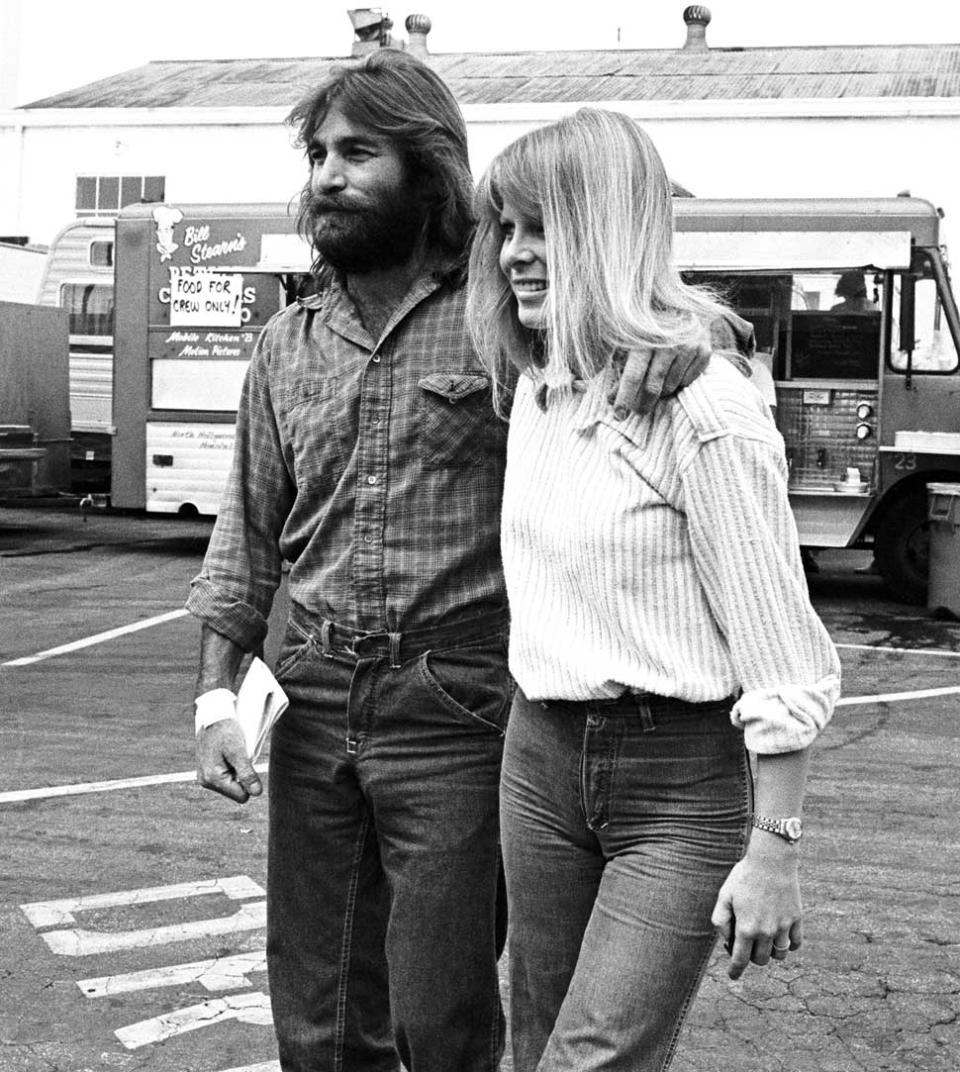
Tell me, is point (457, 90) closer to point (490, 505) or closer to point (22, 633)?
→ point (22, 633)

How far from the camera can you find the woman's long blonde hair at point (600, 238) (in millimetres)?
2301

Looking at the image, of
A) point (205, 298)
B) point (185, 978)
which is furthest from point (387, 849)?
point (205, 298)

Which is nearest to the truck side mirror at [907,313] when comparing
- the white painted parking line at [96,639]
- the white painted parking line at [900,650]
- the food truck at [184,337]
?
the white painted parking line at [900,650]

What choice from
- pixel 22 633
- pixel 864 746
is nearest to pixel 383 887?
pixel 864 746

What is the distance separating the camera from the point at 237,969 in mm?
4441

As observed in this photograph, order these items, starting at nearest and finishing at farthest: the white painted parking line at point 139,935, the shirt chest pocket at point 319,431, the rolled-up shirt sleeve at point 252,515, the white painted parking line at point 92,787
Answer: the shirt chest pocket at point 319,431 → the rolled-up shirt sleeve at point 252,515 → the white painted parking line at point 139,935 → the white painted parking line at point 92,787

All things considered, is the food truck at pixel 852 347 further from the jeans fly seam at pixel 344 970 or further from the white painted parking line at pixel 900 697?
the jeans fly seam at pixel 344 970

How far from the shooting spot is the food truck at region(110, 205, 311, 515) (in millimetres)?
14336

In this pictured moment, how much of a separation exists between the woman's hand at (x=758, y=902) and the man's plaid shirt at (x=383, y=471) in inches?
32.6

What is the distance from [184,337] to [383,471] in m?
12.0

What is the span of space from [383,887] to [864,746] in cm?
486

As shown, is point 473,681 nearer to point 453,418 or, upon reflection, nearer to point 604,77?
point 453,418

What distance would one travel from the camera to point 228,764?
2854mm

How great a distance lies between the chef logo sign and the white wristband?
11740 mm
